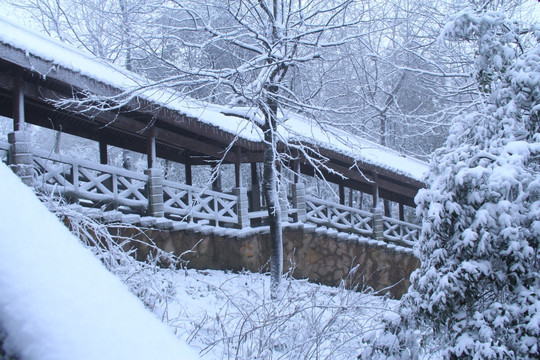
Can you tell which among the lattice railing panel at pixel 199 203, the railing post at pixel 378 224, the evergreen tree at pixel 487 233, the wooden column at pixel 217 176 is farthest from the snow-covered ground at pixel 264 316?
the railing post at pixel 378 224

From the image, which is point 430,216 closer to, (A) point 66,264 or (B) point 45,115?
(A) point 66,264

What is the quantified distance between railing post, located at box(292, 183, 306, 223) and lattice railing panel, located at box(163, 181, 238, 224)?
1.76 m

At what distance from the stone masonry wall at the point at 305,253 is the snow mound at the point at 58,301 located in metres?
8.80

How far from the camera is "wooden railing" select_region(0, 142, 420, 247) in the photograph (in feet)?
26.9

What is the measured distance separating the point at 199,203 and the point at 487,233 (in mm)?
7665

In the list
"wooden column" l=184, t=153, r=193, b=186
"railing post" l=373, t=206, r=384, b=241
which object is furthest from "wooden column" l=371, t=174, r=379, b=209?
"wooden column" l=184, t=153, r=193, b=186

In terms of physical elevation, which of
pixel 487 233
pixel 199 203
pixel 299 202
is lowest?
pixel 487 233

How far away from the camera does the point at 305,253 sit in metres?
12.4

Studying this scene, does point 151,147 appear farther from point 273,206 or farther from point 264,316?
point 264,316

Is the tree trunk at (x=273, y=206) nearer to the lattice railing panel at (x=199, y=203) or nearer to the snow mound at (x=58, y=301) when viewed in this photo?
the lattice railing panel at (x=199, y=203)

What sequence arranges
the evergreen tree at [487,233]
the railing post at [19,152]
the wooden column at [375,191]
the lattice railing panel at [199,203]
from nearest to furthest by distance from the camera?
the evergreen tree at [487,233] → the railing post at [19,152] → the lattice railing panel at [199,203] → the wooden column at [375,191]

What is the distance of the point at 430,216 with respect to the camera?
4.45 meters

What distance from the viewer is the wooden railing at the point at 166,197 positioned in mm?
8195

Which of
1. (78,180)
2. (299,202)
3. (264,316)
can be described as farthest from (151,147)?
(264,316)
